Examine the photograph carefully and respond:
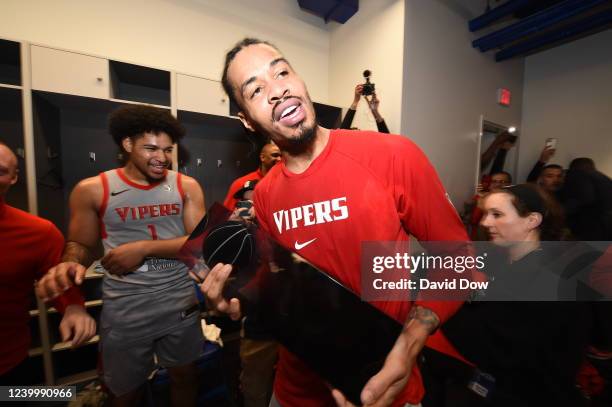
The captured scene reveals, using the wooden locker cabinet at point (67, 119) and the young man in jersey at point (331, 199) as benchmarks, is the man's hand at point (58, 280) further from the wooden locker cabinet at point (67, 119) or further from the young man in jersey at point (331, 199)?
the wooden locker cabinet at point (67, 119)

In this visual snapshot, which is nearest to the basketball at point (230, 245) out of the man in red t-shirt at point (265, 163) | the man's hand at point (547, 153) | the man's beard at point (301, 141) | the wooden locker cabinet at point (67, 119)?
the man's beard at point (301, 141)

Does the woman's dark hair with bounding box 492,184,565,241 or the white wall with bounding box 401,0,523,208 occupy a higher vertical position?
the white wall with bounding box 401,0,523,208

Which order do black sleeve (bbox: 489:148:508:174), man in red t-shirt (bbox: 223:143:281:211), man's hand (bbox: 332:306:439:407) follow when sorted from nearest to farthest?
man's hand (bbox: 332:306:439:407) → man in red t-shirt (bbox: 223:143:281:211) → black sleeve (bbox: 489:148:508:174)

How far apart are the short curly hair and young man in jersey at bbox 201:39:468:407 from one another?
999 millimetres

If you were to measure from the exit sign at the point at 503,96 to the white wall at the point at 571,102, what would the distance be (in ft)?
1.55

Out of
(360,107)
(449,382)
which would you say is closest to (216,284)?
(449,382)

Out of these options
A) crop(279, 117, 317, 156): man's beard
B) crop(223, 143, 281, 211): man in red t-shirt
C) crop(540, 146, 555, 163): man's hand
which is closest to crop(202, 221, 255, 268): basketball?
crop(279, 117, 317, 156): man's beard

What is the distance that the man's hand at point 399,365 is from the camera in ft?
1.68

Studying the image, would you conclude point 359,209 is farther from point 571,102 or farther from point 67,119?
point 571,102

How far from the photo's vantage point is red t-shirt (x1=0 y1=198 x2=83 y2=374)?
1112mm

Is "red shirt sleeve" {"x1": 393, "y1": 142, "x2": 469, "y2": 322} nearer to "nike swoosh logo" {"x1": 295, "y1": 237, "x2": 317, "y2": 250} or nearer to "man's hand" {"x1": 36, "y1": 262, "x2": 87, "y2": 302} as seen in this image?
"nike swoosh logo" {"x1": 295, "y1": 237, "x2": 317, "y2": 250}

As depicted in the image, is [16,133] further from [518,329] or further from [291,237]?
[518,329]

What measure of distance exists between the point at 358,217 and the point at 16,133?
98.0 inches

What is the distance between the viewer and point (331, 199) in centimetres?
73
